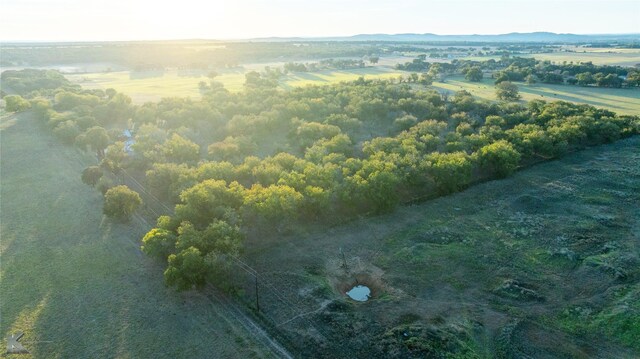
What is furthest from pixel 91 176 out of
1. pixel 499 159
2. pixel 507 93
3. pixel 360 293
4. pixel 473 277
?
pixel 507 93

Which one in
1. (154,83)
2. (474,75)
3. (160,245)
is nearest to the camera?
(160,245)

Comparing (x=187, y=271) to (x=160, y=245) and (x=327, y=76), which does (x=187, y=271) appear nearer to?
(x=160, y=245)

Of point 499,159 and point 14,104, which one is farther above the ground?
point 14,104

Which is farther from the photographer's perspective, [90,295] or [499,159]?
[499,159]

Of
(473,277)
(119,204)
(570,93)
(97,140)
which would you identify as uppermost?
(570,93)

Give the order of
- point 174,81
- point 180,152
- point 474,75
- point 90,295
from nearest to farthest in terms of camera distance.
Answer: point 90,295
point 180,152
point 474,75
point 174,81

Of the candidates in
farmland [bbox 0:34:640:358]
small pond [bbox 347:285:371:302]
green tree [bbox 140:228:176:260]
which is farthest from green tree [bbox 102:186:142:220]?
small pond [bbox 347:285:371:302]
